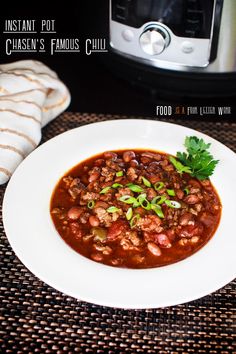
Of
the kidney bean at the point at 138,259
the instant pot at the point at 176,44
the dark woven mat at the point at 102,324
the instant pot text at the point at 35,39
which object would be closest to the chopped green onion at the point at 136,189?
the kidney bean at the point at 138,259

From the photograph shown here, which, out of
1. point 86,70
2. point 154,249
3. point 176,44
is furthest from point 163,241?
point 86,70

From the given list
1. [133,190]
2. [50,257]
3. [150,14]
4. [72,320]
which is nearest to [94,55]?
[150,14]

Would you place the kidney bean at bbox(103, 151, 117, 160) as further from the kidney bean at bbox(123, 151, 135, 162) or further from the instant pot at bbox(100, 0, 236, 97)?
the instant pot at bbox(100, 0, 236, 97)

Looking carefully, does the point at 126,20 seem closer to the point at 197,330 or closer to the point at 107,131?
the point at 107,131

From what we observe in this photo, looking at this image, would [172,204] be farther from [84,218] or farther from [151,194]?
[84,218]

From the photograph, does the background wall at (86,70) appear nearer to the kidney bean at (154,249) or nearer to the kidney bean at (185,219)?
the kidney bean at (185,219)

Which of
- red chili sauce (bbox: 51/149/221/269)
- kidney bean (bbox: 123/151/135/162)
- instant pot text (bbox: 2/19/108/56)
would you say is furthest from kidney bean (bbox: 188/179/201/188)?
instant pot text (bbox: 2/19/108/56)
